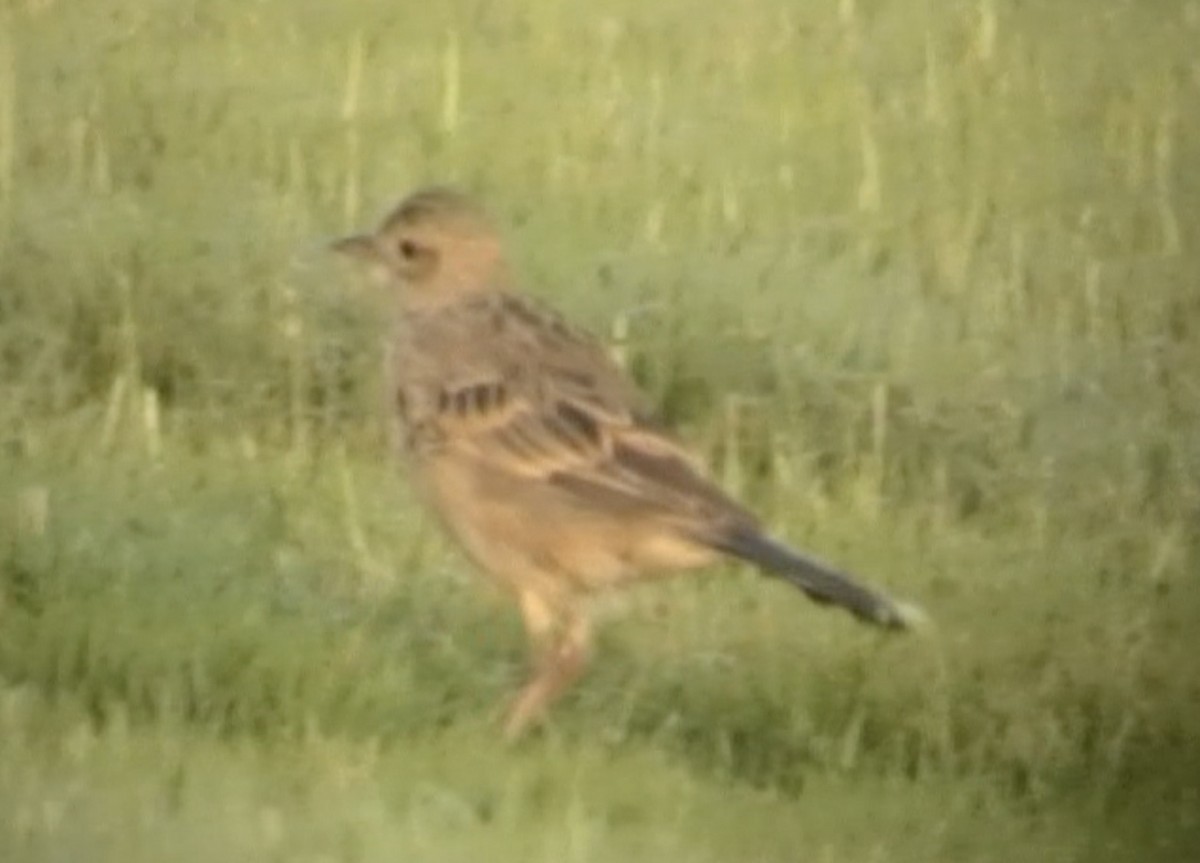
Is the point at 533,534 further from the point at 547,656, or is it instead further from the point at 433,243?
the point at 433,243

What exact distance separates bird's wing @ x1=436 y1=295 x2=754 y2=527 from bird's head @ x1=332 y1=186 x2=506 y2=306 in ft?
0.09

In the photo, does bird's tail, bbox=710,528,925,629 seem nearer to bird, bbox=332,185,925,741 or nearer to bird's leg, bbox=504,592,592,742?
bird, bbox=332,185,925,741

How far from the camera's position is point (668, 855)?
1.78 meters

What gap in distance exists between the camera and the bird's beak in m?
1.80

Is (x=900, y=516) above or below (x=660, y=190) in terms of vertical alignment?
below

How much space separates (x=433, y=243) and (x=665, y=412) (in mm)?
198

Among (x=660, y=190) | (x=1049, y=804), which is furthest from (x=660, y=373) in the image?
(x=1049, y=804)

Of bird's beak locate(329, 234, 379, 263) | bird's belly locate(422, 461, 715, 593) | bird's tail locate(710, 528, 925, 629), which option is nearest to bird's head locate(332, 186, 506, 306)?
bird's beak locate(329, 234, 379, 263)

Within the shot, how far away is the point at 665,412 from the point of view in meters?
1.80

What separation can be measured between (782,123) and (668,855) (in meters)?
0.52

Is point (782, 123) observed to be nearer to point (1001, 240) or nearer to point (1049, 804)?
point (1001, 240)

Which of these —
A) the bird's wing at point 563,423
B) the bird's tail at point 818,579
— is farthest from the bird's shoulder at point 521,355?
the bird's tail at point 818,579

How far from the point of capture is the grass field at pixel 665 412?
1774mm

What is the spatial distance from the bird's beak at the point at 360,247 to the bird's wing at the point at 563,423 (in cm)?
9
